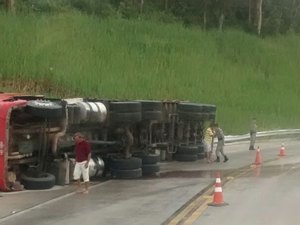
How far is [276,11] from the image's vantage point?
222ft

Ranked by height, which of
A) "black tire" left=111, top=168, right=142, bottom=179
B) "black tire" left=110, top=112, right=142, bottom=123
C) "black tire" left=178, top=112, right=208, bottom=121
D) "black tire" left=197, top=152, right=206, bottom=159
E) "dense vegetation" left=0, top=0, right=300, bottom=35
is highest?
"dense vegetation" left=0, top=0, right=300, bottom=35

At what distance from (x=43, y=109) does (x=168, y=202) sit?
13.0 feet

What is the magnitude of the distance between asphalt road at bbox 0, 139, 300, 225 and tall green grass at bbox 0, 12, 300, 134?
1198 centimetres

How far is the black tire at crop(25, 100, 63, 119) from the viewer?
15.7 metres

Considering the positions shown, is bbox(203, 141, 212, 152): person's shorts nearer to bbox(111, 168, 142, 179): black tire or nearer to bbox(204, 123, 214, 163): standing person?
bbox(204, 123, 214, 163): standing person

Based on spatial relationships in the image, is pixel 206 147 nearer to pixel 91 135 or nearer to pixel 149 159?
pixel 149 159

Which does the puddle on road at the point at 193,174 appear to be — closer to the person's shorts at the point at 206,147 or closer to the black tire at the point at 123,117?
the black tire at the point at 123,117

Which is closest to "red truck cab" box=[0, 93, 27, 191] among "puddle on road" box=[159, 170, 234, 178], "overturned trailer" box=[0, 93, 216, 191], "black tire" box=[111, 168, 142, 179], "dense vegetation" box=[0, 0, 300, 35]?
"overturned trailer" box=[0, 93, 216, 191]

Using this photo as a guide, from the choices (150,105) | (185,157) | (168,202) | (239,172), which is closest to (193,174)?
(239,172)

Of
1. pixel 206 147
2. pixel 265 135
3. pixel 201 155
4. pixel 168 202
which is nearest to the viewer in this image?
pixel 168 202

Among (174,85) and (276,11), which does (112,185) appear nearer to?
(174,85)

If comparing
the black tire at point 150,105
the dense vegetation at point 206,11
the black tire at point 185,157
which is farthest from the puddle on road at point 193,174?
the dense vegetation at point 206,11

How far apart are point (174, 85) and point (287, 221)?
3006 cm

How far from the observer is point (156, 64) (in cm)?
4353
